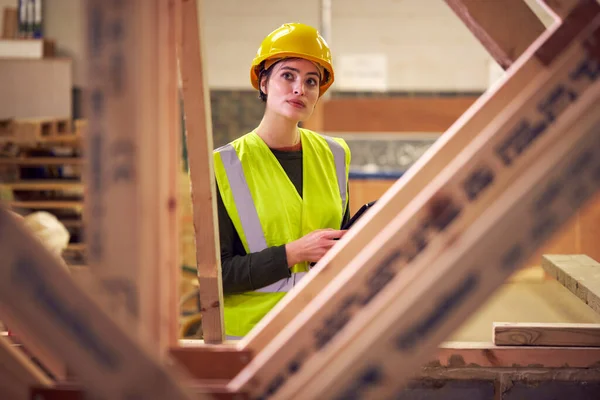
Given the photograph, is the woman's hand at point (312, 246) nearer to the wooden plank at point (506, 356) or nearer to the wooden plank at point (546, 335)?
the wooden plank at point (506, 356)

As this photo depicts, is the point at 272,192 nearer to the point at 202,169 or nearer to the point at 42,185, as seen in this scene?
the point at 202,169

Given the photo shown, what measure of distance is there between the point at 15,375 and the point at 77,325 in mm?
338

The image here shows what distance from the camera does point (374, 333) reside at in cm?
117

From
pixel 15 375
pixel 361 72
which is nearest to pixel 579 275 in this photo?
pixel 15 375

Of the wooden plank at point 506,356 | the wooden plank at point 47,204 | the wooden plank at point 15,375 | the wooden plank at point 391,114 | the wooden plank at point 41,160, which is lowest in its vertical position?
the wooden plank at point 506,356

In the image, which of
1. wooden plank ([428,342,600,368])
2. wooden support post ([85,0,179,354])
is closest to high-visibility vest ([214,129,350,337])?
wooden plank ([428,342,600,368])

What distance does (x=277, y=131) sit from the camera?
238 cm

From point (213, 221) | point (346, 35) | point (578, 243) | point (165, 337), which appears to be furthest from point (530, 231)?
point (346, 35)

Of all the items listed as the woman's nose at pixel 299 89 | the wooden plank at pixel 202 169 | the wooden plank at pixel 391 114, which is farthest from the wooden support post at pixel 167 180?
the wooden plank at pixel 391 114

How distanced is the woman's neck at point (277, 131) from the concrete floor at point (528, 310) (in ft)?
2.99

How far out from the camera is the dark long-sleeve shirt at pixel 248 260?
218 cm

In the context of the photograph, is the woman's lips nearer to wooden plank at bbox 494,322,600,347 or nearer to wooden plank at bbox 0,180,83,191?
wooden plank at bbox 494,322,600,347

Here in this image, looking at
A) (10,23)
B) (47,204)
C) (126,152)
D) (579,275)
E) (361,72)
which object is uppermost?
(10,23)

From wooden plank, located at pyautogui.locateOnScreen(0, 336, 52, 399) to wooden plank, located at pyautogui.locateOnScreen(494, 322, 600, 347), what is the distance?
1.40 m
